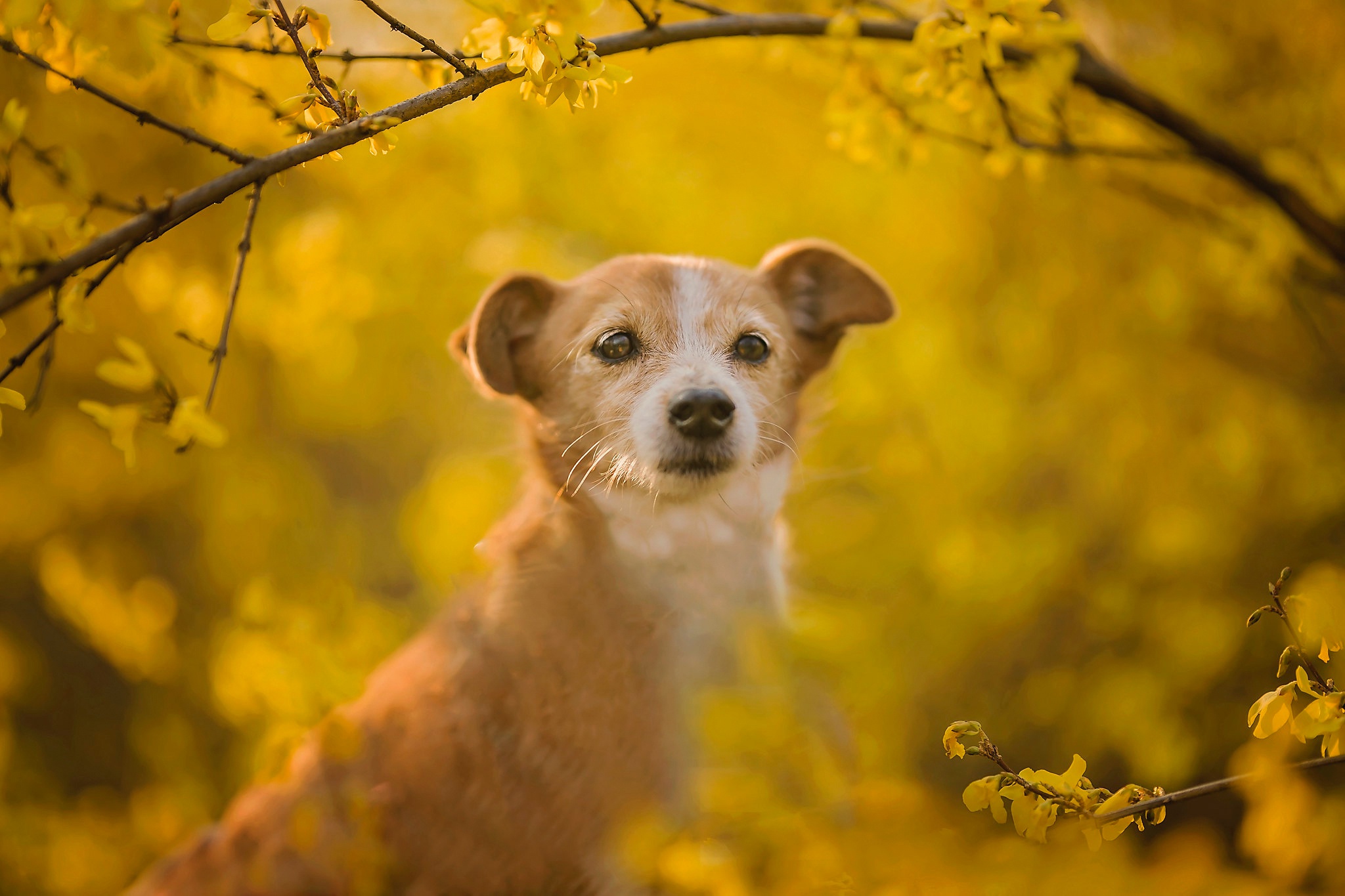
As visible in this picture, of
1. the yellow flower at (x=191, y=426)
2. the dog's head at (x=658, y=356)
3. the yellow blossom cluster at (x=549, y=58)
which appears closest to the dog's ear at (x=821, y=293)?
the dog's head at (x=658, y=356)

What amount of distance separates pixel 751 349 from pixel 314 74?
99cm

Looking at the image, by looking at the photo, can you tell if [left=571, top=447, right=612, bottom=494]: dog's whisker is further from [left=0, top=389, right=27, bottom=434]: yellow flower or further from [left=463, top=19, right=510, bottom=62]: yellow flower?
[left=0, top=389, right=27, bottom=434]: yellow flower

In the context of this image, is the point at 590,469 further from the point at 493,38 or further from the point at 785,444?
the point at 493,38

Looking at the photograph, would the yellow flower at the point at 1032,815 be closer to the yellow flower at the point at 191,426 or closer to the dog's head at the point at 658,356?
the dog's head at the point at 658,356

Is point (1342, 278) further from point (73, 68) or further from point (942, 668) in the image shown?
point (73, 68)

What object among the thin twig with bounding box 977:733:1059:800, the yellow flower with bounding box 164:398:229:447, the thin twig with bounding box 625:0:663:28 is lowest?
the thin twig with bounding box 977:733:1059:800

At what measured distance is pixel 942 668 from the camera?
2.99 meters

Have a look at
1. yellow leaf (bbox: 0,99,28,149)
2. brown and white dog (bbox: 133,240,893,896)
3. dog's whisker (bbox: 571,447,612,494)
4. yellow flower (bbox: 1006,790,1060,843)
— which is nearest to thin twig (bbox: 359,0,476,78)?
yellow leaf (bbox: 0,99,28,149)

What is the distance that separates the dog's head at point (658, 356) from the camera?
1668 mm

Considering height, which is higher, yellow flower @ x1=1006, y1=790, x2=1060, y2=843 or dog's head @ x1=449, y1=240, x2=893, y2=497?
dog's head @ x1=449, y1=240, x2=893, y2=497

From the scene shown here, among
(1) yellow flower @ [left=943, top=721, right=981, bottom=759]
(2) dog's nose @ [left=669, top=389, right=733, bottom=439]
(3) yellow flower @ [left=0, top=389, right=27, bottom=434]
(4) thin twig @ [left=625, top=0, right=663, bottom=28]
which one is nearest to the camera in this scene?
(3) yellow flower @ [left=0, top=389, right=27, bottom=434]

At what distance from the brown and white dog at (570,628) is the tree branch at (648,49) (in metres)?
0.49

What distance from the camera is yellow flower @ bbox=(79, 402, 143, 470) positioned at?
35.1 inches

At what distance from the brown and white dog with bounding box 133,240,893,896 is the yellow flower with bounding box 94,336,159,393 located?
2.66 ft
